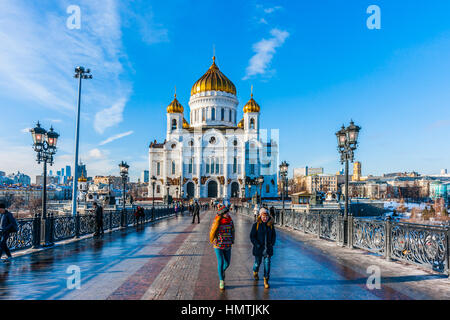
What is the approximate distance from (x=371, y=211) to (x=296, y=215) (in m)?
47.0

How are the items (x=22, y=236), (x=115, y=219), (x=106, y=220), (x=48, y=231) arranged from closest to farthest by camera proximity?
(x=22, y=236), (x=48, y=231), (x=106, y=220), (x=115, y=219)

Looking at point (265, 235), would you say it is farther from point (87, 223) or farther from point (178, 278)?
point (87, 223)

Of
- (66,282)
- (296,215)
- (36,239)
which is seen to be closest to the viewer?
(66,282)

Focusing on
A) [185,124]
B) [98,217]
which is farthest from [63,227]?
[185,124]

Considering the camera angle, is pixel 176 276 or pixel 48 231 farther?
pixel 48 231

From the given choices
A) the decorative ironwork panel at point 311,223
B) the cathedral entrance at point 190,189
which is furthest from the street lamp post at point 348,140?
the cathedral entrance at point 190,189

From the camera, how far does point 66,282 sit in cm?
621

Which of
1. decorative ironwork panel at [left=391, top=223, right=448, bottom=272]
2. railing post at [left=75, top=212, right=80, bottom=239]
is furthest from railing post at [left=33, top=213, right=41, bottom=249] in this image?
decorative ironwork panel at [left=391, top=223, right=448, bottom=272]

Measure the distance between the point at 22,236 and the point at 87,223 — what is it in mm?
4263

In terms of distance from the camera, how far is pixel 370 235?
9.56 meters

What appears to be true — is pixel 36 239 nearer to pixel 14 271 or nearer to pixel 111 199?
pixel 14 271
